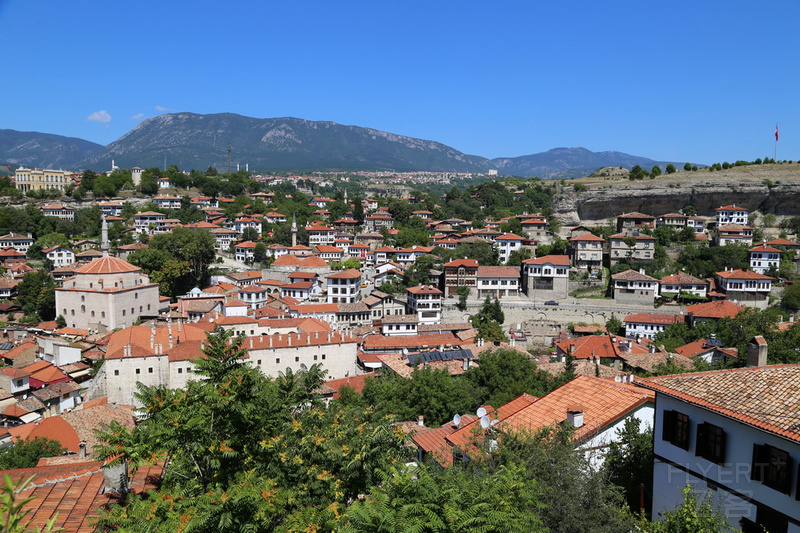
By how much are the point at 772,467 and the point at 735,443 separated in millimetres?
508

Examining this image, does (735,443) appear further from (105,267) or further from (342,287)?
(105,267)

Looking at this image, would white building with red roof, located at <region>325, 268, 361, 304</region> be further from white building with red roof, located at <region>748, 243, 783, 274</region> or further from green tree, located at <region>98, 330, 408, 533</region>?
green tree, located at <region>98, 330, 408, 533</region>

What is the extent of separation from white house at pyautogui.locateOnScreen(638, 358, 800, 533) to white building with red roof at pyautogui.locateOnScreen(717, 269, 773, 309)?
122 feet

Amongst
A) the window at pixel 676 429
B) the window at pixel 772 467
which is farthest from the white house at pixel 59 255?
the window at pixel 772 467

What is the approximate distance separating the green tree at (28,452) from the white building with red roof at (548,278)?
34472 mm

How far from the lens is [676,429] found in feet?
27.4

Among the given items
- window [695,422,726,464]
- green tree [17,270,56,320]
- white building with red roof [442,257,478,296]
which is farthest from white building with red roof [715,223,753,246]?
green tree [17,270,56,320]

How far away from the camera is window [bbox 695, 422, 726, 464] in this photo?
25.0ft

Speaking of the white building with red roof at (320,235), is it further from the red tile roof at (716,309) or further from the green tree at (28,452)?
the green tree at (28,452)

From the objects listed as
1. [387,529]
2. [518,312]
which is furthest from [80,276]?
[387,529]

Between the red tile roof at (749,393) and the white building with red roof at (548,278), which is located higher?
the red tile roof at (749,393)

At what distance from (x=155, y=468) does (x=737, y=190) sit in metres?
63.2

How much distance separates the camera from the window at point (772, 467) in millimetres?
6816

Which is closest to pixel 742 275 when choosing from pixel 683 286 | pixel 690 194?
pixel 683 286
